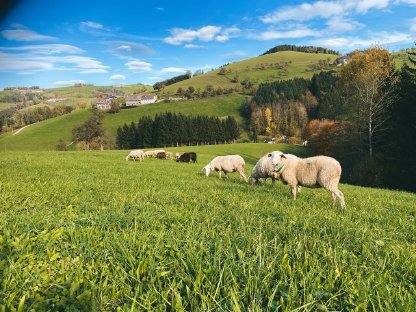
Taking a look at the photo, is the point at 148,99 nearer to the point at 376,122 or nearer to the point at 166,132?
the point at 166,132

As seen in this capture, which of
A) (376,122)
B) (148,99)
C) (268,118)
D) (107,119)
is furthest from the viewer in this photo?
(148,99)

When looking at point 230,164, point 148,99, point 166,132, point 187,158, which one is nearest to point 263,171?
point 230,164

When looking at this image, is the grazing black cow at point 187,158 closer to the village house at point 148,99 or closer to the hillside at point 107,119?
the hillside at point 107,119

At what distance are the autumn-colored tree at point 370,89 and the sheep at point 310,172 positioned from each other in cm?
3309

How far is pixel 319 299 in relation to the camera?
2496mm

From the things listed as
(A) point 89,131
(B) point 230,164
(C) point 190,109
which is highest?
(C) point 190,109

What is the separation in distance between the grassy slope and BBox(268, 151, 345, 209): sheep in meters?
119

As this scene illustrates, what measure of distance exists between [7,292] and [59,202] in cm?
423

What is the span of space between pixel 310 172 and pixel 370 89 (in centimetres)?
3673

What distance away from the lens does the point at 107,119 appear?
149625 millimetres

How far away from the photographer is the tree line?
358 feet

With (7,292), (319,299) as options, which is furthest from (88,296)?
(319,299)

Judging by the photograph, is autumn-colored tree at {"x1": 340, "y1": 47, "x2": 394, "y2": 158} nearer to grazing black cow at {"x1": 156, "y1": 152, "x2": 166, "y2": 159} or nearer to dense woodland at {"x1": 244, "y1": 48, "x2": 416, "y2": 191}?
dense woodland at {"x1": 244, "y1": 48, "x2": 416, "y2": 191}

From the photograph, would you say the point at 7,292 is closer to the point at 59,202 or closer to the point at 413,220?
the point at 59,202
